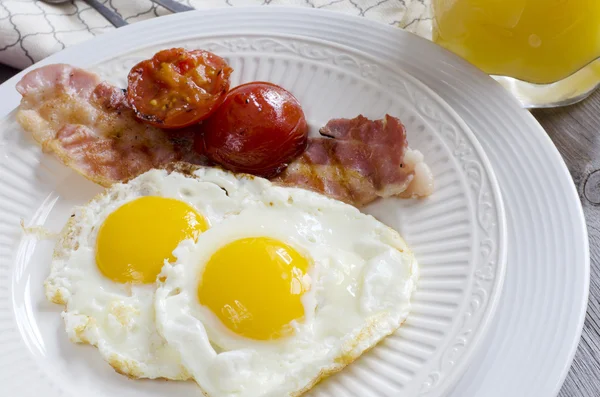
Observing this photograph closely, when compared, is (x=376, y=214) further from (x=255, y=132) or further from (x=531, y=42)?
(x=531, y=42)

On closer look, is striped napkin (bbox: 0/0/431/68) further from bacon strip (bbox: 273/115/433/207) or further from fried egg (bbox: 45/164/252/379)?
fried egg (bbox: 45/164/252/379)

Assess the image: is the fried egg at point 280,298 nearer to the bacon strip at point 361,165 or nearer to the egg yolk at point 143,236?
the egg yolk at point 143,236

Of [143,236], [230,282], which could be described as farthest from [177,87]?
Result: [230,282]

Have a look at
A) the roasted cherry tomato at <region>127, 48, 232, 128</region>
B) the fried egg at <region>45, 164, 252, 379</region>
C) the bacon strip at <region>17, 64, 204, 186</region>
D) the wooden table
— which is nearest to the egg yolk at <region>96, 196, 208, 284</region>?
the fried egg at <region>45, 164, 252, 379</region>

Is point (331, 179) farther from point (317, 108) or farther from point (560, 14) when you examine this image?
point (560, 14)

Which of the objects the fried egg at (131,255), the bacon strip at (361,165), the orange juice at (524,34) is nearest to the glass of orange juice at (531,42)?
the orange juice at (524,34)
